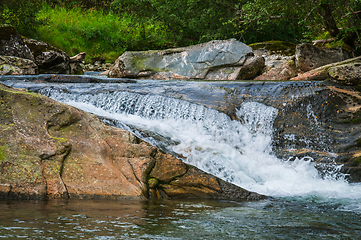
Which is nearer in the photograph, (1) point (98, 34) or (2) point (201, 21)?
(2) point (201, 21)

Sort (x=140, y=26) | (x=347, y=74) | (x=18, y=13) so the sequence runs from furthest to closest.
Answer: (x=140, y=26)
(x=18, y=13)
(x=347, y=74)

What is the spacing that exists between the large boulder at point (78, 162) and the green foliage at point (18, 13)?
1235cm

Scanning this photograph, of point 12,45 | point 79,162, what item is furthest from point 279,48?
point 79,162

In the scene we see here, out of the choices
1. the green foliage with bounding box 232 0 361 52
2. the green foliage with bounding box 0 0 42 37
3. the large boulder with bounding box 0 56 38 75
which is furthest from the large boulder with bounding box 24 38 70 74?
the green foliage with bounding box 232 0 361 52

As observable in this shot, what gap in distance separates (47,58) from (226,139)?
27.9ft

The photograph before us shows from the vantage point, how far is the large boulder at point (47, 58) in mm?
11938

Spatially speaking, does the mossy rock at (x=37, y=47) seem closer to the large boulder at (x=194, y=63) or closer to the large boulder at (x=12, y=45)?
the large boulder at (x=12, y=45)

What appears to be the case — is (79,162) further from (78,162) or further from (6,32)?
(6,32)

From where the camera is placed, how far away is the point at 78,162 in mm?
3900

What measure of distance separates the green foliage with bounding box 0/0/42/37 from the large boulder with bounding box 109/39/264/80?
22.1 ft

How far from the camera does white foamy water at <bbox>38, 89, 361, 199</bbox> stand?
15.9ft

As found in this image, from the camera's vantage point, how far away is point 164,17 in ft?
60.4

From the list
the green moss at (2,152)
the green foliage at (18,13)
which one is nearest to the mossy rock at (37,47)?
the green foliage at (18,13)

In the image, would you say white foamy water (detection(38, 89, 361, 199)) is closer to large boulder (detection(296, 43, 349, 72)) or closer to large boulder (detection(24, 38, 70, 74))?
large boulder (detection(296, 43, 349, 72))
